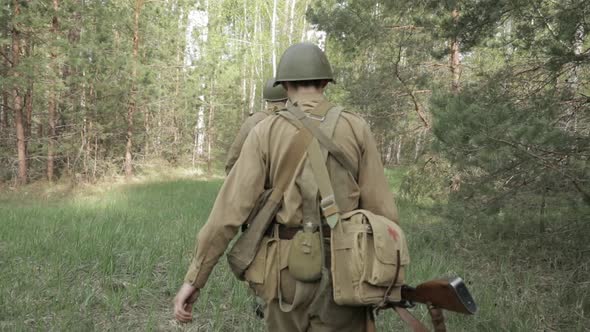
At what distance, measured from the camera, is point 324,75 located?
2289mm

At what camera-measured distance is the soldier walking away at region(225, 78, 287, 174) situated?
4.45 metres

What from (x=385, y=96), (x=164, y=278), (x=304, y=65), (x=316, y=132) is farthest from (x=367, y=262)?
(x=385, y=96)

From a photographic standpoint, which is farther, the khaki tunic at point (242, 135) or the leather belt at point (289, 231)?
the khaki tunic at point (242, 135)

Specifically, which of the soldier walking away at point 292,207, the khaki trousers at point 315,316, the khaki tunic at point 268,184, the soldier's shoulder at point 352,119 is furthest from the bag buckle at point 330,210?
the soldier's shoulder at point 352,119

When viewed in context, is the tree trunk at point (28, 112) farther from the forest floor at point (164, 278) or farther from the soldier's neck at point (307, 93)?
the soldier's neck at point (307, 93)

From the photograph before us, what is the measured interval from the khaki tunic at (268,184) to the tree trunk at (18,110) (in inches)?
512

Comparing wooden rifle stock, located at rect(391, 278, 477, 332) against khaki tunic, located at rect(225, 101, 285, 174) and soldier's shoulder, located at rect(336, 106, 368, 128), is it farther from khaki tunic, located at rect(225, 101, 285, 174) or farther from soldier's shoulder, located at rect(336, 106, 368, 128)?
khaki tunic, located at rect(225, 101, 285, 174)

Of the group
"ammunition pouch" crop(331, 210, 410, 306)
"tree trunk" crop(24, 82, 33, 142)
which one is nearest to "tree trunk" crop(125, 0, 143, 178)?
"tree trunk" crop(24, 82, 33, 142)

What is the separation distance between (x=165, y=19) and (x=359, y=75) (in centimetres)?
993

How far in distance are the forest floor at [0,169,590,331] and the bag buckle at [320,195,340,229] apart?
→ 7.65 ft

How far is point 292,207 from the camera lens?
2084 millimetres

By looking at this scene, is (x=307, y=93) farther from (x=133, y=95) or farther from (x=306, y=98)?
(x=133, y=95)

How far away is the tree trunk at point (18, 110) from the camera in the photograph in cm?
1316

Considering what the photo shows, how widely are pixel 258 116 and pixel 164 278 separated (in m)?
2.05
